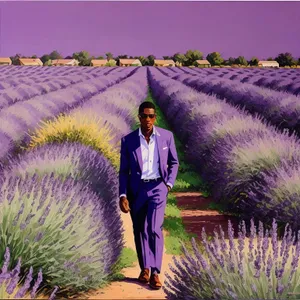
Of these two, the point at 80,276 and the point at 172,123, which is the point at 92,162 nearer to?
the point at 80,276

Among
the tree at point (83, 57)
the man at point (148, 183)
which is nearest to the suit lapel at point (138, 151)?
the man at point (148, 183)

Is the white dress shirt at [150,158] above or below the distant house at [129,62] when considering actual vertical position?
above

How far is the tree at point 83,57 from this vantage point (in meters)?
103

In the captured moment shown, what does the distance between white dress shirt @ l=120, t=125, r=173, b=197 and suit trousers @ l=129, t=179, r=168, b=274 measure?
0.07 m

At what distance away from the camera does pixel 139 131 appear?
16.3ft

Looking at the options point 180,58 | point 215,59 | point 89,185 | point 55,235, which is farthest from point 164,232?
point 180,58

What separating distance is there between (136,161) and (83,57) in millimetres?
105464

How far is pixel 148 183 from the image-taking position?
16.1 feet

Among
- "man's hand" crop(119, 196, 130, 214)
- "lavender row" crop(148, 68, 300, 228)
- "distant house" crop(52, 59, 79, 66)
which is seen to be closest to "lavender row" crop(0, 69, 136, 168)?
"lavender row" crop(148, 68, 300, 228)

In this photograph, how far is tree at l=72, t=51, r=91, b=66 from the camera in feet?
337

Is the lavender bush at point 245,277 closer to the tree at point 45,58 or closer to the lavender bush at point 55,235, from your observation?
the lavender bush at point 55,235

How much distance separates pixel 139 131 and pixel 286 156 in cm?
330

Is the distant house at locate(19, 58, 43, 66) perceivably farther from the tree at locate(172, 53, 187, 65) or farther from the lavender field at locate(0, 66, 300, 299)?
the lavender field at locate(0, 66, 300, 299)

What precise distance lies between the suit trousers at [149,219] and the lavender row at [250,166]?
186cm
